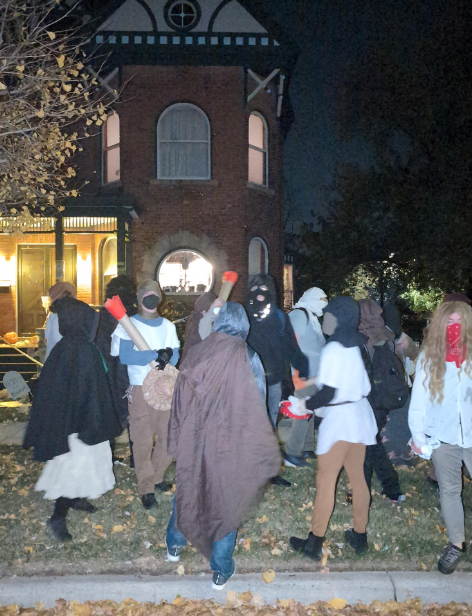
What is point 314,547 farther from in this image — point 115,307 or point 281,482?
point 115,307

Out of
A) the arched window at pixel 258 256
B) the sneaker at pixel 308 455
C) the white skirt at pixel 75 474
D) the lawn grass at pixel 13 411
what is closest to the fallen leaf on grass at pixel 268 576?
the white skirt at pixel 75 474

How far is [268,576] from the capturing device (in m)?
Answer: 4.06

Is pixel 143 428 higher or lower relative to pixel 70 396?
lower

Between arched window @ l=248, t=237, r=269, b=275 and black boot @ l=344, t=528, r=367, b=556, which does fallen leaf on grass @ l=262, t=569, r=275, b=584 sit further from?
arched window @ l=248, t=237, r=269, b=275

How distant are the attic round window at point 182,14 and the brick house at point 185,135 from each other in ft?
Answer: 0.08

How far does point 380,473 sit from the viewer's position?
18.2ft

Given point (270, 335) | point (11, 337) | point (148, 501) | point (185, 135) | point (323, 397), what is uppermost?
point (185, 135)

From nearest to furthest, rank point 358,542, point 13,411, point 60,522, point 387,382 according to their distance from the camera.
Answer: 1. point 358,542
2. point 60,522
3. point 387,382
4. point 13,411

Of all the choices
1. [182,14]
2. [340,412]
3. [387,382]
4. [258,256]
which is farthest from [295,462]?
[182,14]

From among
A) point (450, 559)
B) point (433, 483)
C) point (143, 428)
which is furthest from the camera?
point (433, 483)

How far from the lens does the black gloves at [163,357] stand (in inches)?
199

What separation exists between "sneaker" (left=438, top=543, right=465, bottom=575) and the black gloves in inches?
103

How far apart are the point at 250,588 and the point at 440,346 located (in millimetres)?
2160

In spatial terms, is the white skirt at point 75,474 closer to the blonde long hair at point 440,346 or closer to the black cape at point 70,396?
the black cape at point 70,396
